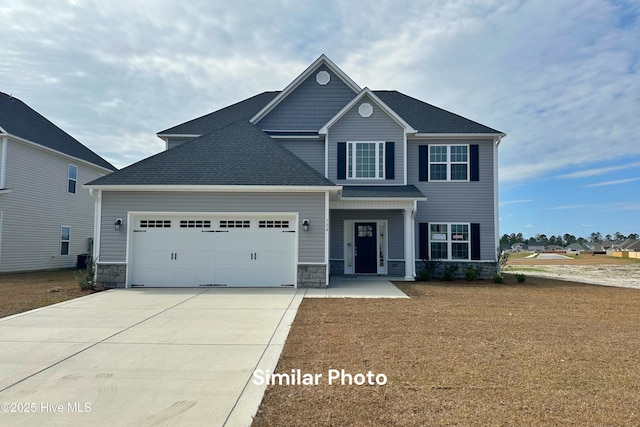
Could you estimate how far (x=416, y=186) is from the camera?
53.6 feet

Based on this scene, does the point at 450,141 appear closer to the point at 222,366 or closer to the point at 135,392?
the point at 222,366

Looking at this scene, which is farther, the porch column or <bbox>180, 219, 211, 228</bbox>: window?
the porch column

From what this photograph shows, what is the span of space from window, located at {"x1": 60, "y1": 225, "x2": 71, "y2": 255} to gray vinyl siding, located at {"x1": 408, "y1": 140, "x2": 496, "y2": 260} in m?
16.9

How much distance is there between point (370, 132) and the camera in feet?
52.1

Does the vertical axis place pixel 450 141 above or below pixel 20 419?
above

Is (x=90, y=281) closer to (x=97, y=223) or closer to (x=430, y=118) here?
(x=97, y=223)

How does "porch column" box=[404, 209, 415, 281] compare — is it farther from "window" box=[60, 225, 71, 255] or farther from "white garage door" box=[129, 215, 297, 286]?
"window" box=[60, 225, 71, 255]

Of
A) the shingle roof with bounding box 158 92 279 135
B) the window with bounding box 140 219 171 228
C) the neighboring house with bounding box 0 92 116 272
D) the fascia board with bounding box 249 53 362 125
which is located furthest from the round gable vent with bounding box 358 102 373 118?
the neighboring house with bounding box 0 92 116 272

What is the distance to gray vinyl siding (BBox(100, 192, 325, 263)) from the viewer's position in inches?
497

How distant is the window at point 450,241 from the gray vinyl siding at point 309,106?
612cm

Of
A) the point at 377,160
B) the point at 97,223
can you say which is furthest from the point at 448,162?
the point at 97,223

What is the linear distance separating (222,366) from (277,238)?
747 cm

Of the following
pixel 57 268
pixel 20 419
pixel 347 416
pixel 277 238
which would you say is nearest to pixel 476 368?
pixel 347 416

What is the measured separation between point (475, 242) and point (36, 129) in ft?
67.4
